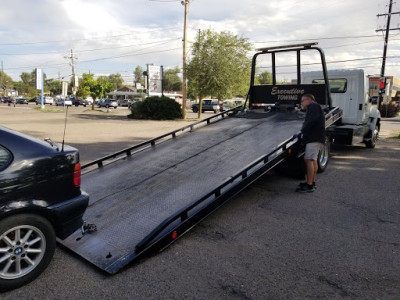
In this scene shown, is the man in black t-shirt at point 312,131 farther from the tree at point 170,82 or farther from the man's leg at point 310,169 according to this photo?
the tree at point 170,82

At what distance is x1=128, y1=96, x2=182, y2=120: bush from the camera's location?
26.3m

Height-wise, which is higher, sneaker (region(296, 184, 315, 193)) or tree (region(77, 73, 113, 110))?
tree (region(77, 73, 113, 110))

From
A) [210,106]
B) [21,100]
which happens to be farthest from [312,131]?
[21,100]

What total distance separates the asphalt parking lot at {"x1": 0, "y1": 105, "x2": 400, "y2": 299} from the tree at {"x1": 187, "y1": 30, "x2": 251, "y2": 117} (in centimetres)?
1932

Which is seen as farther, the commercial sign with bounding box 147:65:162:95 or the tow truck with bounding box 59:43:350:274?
the commercial sign with bounding box 147:65:162:95

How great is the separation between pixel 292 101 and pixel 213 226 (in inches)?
198

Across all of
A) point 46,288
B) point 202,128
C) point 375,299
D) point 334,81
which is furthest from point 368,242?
point 334,81

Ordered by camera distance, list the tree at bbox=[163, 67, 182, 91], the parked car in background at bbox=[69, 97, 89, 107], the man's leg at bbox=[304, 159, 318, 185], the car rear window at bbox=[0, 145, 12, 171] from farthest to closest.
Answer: the tree at bbox=[163, 67, 182, 91]
the parked car in background at bbox=[69, 97, 89, 107]
the man's leg at bbox=[304, 159, 318, 185]
the car rear window at bbox=[0, 145, 12, 171]

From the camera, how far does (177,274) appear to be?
3.16 meters

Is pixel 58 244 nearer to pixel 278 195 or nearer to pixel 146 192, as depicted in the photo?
pixel 146 192

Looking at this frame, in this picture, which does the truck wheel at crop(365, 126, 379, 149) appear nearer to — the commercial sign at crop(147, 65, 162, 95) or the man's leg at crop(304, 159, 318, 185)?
the man's leg at crop(304, 159, 318, 185)

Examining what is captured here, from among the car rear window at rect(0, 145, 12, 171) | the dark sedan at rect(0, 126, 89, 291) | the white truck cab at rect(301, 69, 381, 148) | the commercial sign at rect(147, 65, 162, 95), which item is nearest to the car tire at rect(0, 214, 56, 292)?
the dark sedan at rect(0, 126, 89, 291)

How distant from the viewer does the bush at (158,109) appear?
26.3 meters

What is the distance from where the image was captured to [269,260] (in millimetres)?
3445
